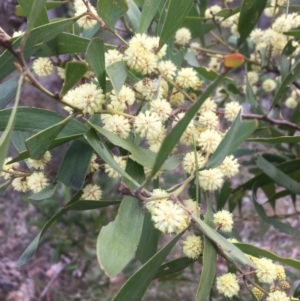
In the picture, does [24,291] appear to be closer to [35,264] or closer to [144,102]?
[35,264]

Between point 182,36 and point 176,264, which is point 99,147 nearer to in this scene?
point 176,264

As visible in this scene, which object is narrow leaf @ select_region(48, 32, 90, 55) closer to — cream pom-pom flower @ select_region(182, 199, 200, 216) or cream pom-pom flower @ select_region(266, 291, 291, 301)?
cream pom-pom flower @ select_region(182, 199, 200, 216)

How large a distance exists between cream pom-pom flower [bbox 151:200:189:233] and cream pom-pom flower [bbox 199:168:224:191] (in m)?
0.11

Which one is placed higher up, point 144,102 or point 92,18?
point 92,18

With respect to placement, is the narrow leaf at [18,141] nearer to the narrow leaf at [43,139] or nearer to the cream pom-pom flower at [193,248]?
the narrow leaf at [43,139]

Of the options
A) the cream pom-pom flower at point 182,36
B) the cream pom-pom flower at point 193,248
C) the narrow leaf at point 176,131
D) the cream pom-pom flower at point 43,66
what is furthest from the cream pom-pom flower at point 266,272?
the cream pom-pom flower at point 182,36

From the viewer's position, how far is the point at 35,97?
2.52 m

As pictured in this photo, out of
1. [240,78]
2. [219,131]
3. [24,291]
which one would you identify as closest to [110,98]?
[219,131]

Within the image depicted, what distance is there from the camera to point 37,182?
2.54ft

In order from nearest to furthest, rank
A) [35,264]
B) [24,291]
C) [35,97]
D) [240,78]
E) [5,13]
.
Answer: [24,291] → [5,13] → [35,264] → [35,97] → [240,78]

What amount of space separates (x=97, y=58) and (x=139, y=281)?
13.2 inches

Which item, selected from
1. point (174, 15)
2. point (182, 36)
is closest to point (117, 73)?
point (174, 15)

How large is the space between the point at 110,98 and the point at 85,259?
1.36m

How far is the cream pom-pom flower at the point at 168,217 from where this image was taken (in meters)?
0.60
